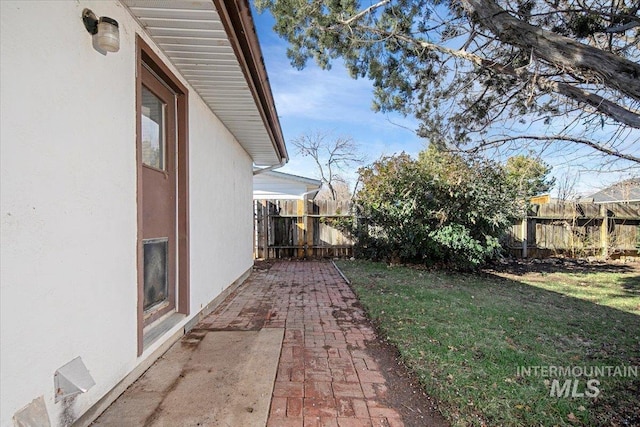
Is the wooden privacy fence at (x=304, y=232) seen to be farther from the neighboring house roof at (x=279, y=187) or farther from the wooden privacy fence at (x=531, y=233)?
the neighboring house roof at (x=279, y=187)

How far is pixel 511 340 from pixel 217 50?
165 inches

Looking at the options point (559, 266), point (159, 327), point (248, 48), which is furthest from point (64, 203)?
point (559, 266)

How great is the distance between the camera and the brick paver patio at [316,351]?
7.59ft

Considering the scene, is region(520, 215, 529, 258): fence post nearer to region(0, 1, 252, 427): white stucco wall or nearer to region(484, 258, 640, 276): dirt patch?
region(484, 258, 640, 276): dirt patch

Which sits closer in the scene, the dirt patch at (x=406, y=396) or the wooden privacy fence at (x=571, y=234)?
the dirt patch at (x=406, y=396)

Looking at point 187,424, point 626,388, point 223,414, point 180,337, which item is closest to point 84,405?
point 187,424

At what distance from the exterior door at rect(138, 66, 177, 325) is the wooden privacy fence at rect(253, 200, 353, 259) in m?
7.03

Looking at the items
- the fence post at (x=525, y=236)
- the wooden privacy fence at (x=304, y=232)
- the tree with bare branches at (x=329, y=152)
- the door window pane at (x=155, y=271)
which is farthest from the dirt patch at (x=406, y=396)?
the tree with bare branches at (x=329, y=152)

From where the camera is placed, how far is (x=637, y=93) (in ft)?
9.64

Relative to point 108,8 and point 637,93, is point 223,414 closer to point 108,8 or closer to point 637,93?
point 108,8

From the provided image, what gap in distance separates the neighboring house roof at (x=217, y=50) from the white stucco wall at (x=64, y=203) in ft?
0.95

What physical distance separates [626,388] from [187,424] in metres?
3.32

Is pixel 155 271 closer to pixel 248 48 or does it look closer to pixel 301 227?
pixel 248 48

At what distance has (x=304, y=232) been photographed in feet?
35.5
